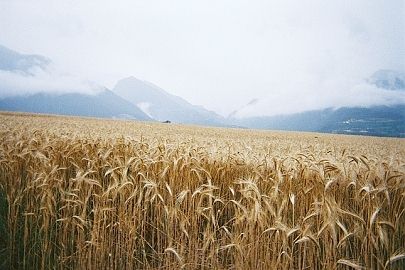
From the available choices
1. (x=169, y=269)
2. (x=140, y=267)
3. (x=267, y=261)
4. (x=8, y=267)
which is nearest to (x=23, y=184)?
(x=8, y=267)

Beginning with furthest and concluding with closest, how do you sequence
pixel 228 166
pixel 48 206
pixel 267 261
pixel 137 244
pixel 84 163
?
pixel 84 163 < pixel 228 166 < pixel 137 244 < pixel 48 206 < pixel 267 261

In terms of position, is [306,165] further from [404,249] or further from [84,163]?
[84,163]

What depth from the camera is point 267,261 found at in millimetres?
2092

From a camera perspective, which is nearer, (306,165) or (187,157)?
(306,165)

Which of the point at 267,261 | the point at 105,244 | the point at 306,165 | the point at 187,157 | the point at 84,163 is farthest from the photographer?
the point at 84,163

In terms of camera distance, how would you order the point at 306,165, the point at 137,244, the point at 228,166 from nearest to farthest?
the point at 137,244 < the point at 306,165 < the point at 228,166

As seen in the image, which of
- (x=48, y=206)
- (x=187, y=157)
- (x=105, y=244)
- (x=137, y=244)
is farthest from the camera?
(x=187, y=157)

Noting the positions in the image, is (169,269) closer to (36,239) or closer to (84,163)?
(36,239)

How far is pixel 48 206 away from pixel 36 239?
35cm

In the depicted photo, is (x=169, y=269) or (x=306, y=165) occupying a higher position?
(x=306, y=165)

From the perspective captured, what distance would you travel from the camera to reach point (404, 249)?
2.43 meters

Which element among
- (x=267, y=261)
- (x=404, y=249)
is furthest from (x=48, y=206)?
(x=404, y=249)

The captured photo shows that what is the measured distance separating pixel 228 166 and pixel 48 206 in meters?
1.83

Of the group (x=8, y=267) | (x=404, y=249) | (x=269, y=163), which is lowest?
(x=8, y=267)
